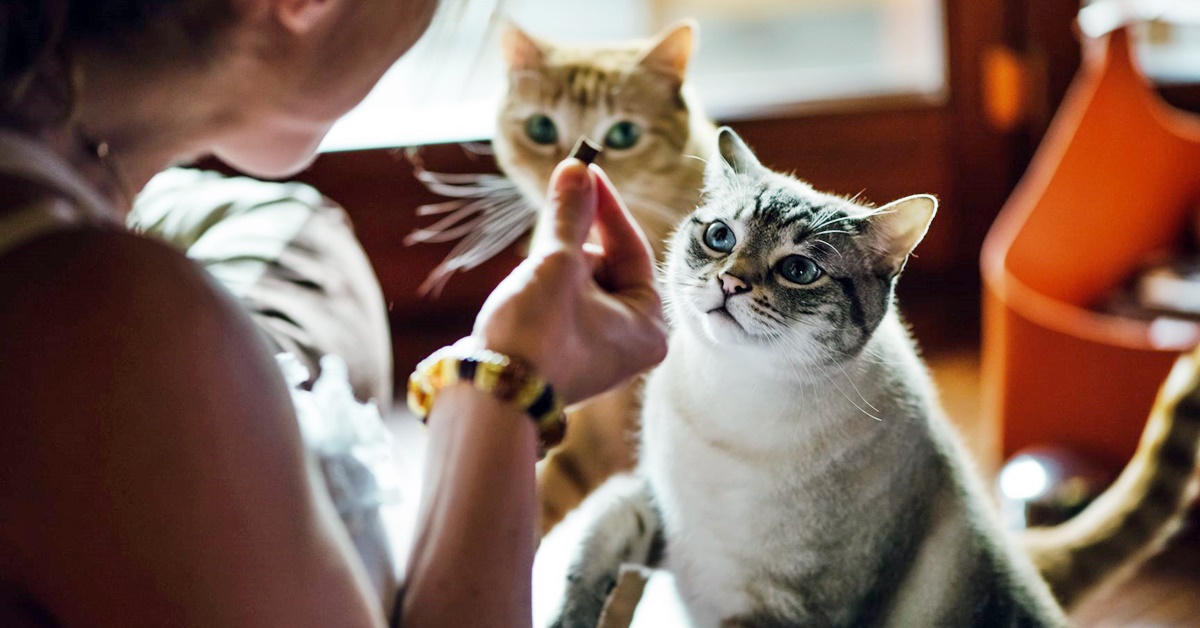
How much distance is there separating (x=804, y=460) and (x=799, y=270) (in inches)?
4.8

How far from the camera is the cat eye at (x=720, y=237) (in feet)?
2.43

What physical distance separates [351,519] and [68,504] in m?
0.21

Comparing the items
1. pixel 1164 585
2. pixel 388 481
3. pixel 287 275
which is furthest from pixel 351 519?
pixel 1164 585

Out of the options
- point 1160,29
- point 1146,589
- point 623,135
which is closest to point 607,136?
point 623,135

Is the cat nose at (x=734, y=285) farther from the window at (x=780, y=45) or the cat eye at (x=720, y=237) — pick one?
the window at (x=780, y=45)

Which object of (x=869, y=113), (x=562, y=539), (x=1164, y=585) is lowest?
(x=1164, y=585)

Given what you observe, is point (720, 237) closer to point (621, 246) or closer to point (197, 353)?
point (621, 246)

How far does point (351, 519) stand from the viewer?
2.48ft

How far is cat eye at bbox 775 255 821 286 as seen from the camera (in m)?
0.70

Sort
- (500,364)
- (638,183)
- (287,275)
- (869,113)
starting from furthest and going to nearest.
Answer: (869,113) → (287,275) → (638,183) → (500,364)

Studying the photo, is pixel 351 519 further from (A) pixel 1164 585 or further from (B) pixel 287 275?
(A) pixel 1164 585

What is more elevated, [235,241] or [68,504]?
[68,504]

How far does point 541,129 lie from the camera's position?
38.8 inches

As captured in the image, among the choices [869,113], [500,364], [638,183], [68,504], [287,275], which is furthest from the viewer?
[869,113]
